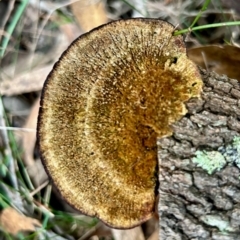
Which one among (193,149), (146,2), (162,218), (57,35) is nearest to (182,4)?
(146,2)

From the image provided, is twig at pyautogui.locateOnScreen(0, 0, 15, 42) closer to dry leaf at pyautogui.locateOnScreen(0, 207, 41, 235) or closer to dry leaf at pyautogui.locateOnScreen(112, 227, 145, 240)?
dry leaf at pyautogui.locateOnScreen(0, 207, 41, 235)

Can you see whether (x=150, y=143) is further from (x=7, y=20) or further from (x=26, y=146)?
(x=7, y=20)

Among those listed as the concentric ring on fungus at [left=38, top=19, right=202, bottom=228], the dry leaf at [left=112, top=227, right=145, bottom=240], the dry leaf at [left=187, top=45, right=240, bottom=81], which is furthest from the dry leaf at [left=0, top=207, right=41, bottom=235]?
the dry leaf at [left=187, top=45, right=240, bottom=81]

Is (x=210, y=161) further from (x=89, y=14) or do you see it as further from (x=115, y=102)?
(x=89, y=14)

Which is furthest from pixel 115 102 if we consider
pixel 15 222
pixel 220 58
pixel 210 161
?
pixel 15 222

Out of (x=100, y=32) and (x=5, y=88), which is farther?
(x=5, y=88)
